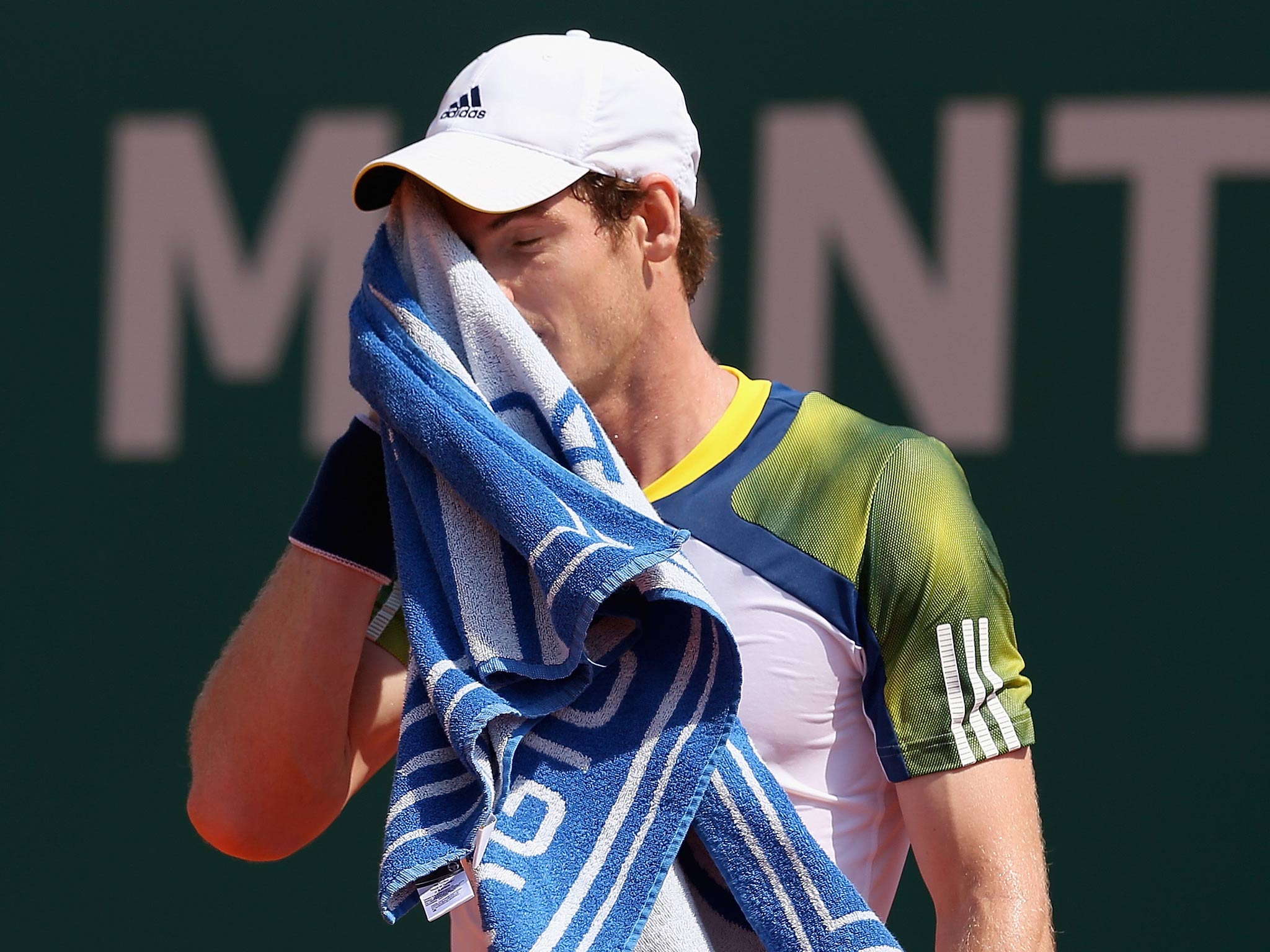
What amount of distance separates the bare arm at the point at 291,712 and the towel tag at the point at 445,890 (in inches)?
12.3

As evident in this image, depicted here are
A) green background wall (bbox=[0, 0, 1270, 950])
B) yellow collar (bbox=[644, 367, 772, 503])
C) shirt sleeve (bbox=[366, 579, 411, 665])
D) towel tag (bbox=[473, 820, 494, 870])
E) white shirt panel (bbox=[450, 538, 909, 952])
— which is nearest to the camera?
towel tag (bbox=[473, 820, 494, 870])

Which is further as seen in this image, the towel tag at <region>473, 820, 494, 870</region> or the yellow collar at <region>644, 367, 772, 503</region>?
the yellow collar at <region>644, 367, 772, 503</region>

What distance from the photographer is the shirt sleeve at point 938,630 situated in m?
1.42

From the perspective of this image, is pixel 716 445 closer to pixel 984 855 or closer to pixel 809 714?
pixel 809 714

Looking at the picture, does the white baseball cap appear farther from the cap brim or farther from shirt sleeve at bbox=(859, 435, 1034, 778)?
shirt sleeve at bbox=(859, 435, 1034, 778)

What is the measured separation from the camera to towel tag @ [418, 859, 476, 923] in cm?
134

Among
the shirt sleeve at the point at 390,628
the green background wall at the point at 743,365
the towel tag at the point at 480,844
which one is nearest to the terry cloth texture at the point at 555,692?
the towel tag at the point at 480,844

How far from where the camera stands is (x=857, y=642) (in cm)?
147

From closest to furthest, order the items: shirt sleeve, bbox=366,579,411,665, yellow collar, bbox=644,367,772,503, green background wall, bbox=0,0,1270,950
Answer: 1. yellow collar, bbox=644,367,772,503
2. shirt sleeve, bbox=366,579,411,665
3. green background wall, bbox=0,0,1270,950

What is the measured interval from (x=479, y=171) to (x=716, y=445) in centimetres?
34

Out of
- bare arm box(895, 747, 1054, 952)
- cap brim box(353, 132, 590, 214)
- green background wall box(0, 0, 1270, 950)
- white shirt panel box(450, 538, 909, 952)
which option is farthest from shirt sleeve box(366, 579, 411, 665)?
green background wall box(0, 0, 1270, 950)

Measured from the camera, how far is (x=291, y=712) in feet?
5.29

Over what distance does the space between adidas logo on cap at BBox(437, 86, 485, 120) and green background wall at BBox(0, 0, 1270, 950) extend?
1.35 meters

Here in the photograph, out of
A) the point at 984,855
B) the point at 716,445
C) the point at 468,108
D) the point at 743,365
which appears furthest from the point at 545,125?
the point at 743,365
